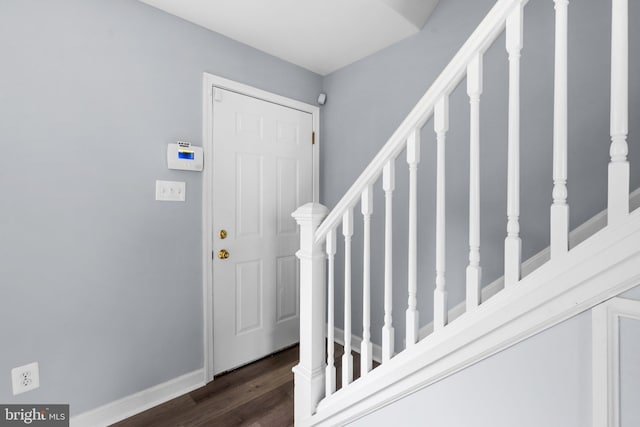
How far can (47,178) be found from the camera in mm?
1493

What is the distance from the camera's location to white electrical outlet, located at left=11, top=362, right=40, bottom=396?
4.68ft

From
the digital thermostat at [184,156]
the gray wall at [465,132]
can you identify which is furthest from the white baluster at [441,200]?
the digital thermostat at [184,156]

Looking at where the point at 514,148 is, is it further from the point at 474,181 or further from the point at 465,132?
the point at 465,132

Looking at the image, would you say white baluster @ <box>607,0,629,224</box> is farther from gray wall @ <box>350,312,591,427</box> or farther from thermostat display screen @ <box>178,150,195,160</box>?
thermostat display screen @ <box>178,150,195,160</box>

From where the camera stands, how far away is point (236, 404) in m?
1.83

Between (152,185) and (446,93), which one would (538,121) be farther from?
(152,185)

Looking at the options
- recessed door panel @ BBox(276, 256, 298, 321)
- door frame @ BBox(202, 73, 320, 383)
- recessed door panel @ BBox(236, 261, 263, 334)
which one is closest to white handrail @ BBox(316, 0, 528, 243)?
door frame @ BBox(202, 73, 320, 383)

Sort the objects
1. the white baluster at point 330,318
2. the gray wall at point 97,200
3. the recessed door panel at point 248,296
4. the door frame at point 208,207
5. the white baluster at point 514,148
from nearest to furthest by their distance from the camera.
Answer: the white baluster at point 514,148 < the white baluster at point 330,318 < the gray wall at point 97,200 < the door frame at point 208,207 < the recessed door panel at point 248,296

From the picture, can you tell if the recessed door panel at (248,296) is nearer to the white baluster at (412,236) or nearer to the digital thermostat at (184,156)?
the digital thermostat at (184,156)

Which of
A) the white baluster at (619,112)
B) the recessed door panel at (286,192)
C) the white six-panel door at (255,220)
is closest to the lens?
the white baluster at (619,112)

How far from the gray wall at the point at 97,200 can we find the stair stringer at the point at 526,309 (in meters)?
1.44

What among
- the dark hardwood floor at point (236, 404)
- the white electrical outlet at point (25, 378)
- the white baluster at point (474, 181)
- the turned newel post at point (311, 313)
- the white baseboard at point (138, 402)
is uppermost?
the white baluster at point (474, 181)

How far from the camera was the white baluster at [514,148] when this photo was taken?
797 millimetres

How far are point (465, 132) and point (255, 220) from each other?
1.59 metres
